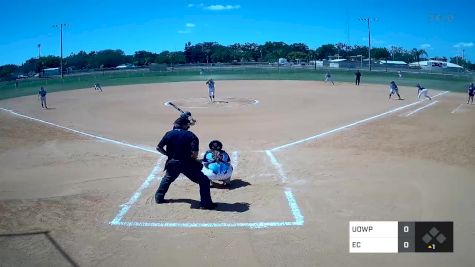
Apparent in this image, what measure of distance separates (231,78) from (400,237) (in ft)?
171

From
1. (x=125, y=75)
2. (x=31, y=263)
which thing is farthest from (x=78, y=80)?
(x=31, y=263)

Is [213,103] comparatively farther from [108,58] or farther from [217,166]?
[108,58]

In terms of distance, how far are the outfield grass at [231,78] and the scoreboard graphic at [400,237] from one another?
33080mm

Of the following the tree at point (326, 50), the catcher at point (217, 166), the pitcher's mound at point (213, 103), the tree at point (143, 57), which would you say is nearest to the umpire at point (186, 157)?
the catcher at point (217, 166)

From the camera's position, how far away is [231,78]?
57469mm

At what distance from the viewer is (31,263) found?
596 cm

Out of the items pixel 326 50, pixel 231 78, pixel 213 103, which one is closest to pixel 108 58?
pixel 326 50

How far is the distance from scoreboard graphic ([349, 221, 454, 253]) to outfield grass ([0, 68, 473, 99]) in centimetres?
3308

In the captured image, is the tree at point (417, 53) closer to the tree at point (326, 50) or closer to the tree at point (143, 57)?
the tree at point (326, 50)

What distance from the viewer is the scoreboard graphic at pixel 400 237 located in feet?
20.5

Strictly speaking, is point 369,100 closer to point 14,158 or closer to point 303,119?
point 303,119

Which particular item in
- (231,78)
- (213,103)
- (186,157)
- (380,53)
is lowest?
(186,157)

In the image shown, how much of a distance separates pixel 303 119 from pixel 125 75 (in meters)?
43.4

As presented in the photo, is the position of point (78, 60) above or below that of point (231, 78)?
above
